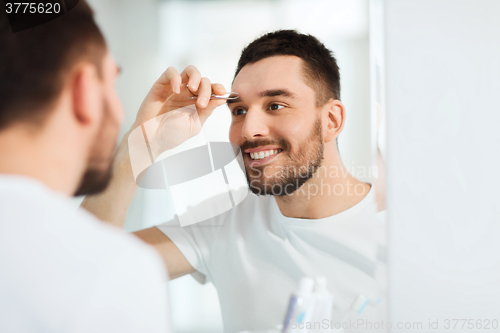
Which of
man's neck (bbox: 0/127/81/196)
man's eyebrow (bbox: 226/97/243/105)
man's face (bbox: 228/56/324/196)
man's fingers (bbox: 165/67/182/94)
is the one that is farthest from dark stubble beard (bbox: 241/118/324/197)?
man's neck (bbox: 0/127/81/196)

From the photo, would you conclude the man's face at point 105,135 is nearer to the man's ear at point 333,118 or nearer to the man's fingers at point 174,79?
the man's fingers at point 174,79

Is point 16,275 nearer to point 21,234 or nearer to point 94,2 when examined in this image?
point 21,234

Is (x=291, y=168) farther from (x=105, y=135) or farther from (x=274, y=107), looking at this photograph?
(x=105, y=135)

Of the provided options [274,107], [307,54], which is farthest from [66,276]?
[307,54]

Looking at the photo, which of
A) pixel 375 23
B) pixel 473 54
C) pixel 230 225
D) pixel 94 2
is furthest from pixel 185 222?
pixel 473 54

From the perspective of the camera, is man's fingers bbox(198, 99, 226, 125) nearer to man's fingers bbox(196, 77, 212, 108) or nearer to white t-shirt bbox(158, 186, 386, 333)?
man's fingers bbox(196, 77, 212, 108)

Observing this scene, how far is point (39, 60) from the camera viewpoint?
0.82 metres

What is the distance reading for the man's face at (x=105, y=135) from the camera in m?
0.84

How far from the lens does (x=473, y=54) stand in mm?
981

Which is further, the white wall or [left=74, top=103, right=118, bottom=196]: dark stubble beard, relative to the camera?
the white wall

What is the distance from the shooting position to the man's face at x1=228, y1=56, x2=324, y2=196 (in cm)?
85

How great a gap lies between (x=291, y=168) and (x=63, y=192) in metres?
0.52

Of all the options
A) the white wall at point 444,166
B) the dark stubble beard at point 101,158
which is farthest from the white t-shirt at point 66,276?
the white wall at point 444,166

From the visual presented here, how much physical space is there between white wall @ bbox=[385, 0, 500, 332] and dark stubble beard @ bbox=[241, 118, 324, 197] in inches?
9.7
